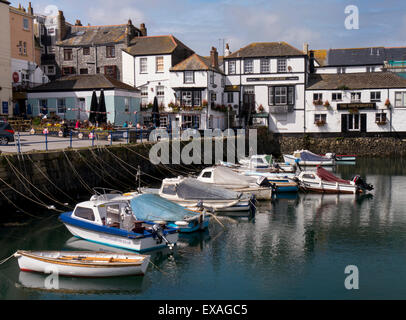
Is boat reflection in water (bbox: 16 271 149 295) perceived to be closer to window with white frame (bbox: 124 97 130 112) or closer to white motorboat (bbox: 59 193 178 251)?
white motorboat (bbox: 59 193 178 251)

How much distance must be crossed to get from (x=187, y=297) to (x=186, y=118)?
43.9 meters

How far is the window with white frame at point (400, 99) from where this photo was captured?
58188 millimetres

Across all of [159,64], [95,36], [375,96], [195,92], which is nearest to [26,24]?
[95,36]

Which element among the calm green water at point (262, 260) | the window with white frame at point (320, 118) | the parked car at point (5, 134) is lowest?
the calm green water at point (262, 260)

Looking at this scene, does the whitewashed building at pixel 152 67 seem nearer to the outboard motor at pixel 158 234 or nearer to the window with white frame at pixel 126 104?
the window with white frame at pixel 126 104

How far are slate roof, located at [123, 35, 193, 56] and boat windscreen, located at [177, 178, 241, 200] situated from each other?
35762 millimetres

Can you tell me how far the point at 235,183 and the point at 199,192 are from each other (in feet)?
17.0

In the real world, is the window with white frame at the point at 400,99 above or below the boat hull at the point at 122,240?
above

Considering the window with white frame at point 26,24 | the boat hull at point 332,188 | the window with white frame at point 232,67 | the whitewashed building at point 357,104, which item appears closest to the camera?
the boat hull at point 332,188

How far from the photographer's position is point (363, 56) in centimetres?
7819

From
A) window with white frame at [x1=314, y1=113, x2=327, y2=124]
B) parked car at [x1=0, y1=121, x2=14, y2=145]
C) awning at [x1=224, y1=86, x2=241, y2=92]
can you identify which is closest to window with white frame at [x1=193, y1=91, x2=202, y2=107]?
awning at [x1=224, y1=86, x2=241, y2=92]

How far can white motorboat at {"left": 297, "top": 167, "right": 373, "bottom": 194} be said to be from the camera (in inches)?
1336

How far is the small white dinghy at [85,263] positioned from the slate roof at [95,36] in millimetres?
49344

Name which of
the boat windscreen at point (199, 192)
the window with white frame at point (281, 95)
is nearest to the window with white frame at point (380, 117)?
the window with white frame at point (281, 95)
